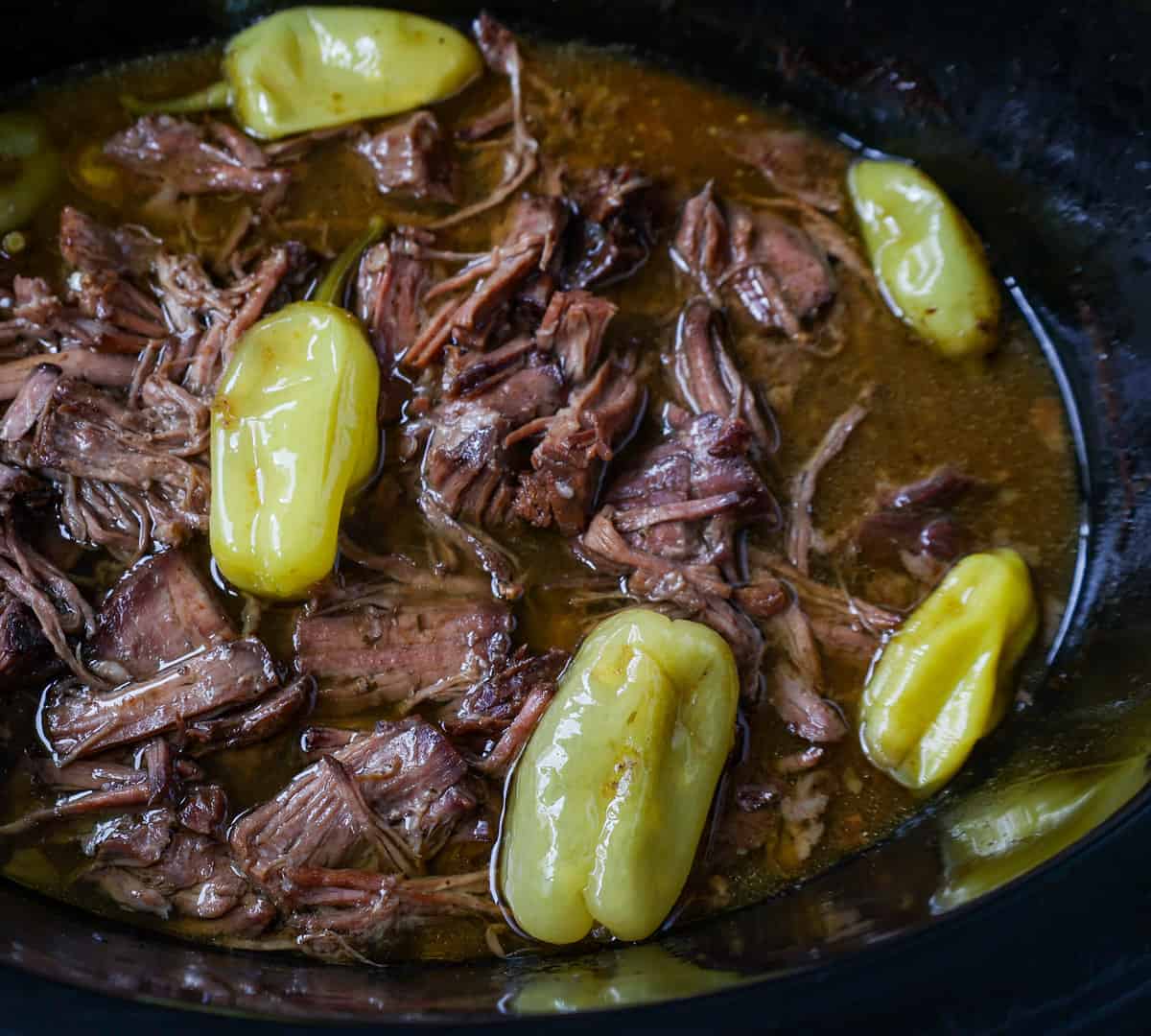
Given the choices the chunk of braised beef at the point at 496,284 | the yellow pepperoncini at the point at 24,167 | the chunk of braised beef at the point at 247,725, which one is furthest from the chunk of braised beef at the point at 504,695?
the yellow pepperoncini at the point at 24,167

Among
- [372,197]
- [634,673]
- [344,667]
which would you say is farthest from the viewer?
[372,197]

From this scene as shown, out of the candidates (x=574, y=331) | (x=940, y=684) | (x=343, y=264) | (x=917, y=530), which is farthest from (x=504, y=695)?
(x=343, y=264)

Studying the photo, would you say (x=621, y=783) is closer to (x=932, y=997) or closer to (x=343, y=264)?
(x=932, y=997)

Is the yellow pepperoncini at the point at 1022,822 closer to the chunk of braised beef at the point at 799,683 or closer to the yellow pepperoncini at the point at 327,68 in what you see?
the chunk of braised beef at the point at 799,683

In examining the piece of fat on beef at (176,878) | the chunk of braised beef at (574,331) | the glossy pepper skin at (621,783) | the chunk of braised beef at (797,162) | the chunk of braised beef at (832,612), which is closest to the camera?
the glossy pepper skin at (621,783)

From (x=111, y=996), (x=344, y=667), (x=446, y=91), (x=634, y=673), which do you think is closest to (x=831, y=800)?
(x=634, y=673)

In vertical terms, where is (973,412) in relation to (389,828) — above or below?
above

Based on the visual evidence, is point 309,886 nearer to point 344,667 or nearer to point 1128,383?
point 344,667
